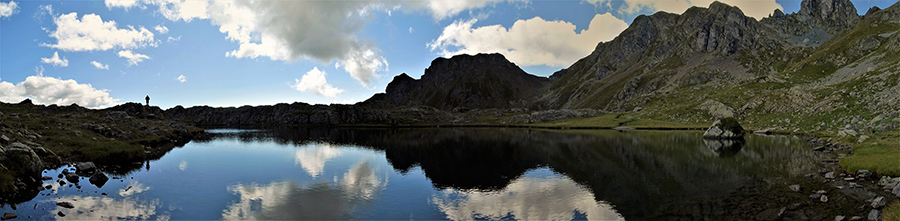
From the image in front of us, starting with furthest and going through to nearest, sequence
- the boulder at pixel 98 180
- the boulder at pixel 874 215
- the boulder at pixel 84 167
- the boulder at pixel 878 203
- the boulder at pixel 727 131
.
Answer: the boulder at pixel 727 131, the boulder at pixel 84 167, the boulder at pixel 98 180, the boulder at pixel 878 203, the boulder at pixel 874 215

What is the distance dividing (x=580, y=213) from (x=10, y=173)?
49158 millimetres

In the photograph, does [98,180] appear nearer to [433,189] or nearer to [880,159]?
[433,189]

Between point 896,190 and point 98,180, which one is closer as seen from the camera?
point 896,190

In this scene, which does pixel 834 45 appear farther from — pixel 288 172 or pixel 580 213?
pixel 288 172

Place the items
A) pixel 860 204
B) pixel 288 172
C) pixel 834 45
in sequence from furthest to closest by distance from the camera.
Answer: pixel 834 45
pixel 288 172
pixel 860 204

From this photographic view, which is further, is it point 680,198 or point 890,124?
point 890,124

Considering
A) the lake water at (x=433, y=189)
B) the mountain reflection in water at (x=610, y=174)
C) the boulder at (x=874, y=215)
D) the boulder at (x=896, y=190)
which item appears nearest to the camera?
the boulder at (x=874, y=215)

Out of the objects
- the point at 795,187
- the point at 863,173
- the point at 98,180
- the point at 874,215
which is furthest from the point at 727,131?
the point at 98,180

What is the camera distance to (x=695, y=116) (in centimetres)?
14762

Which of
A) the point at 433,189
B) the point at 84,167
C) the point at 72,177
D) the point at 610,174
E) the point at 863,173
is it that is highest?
the point at 84,167

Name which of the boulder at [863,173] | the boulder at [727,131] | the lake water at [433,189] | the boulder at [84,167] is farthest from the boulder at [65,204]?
the boulder at [727,131]

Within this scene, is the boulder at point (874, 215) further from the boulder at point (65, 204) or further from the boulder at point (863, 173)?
the boulder at point (65, 204)

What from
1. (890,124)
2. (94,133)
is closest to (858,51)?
(890,124)

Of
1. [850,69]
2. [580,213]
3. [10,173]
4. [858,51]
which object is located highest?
[858,51]
